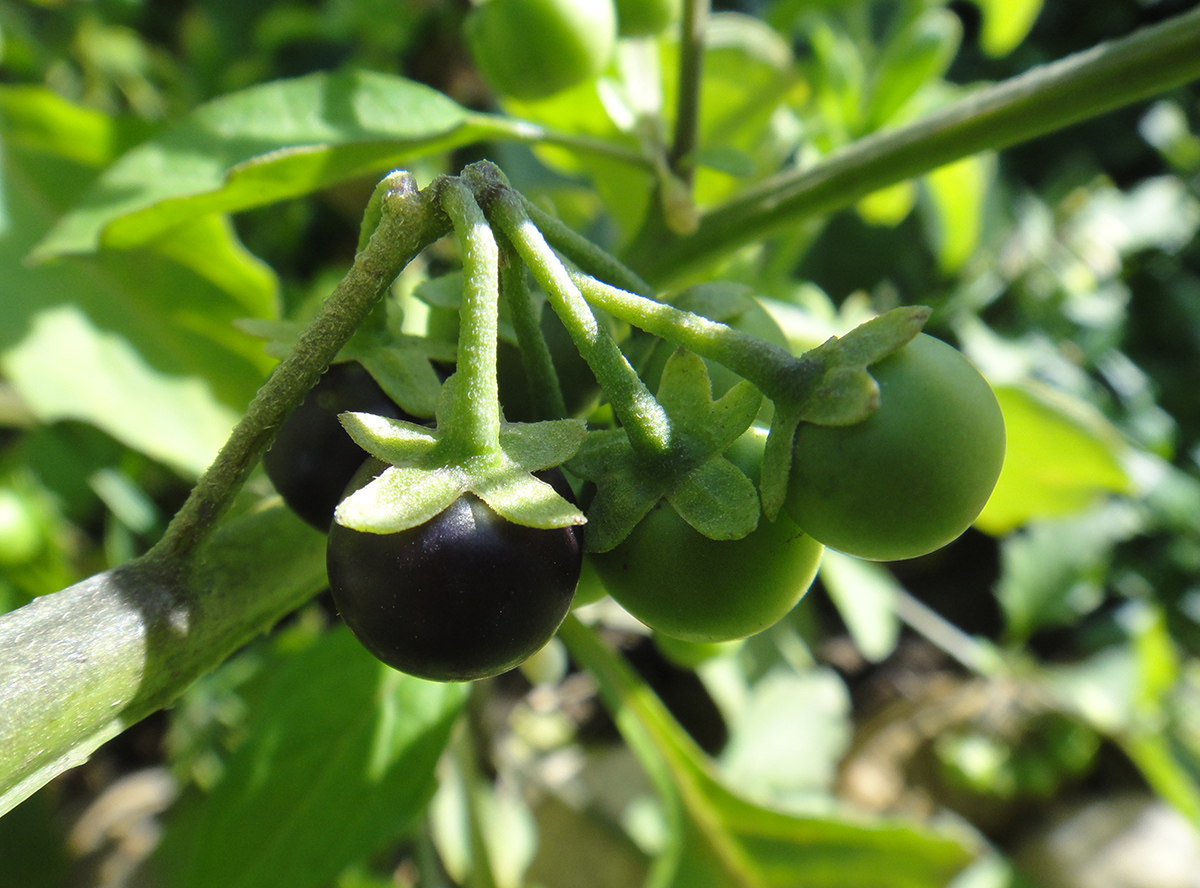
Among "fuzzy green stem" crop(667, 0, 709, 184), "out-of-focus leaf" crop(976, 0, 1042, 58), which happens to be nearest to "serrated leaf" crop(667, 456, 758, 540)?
"fuzzy green stem" crop(667, 0, 709, 184)

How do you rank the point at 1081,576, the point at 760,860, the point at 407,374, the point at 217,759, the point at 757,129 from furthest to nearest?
the point at 1081,576
the point at 217,759
the point at 757,129
the point at 760,860
the point at 407,374

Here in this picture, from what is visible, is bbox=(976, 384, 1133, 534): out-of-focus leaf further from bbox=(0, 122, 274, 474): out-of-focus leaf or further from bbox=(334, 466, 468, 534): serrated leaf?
bbox=(0, 122, 274, 474): out-of-focus leaf

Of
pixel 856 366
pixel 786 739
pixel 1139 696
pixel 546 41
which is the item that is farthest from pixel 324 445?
pixel 1139 696

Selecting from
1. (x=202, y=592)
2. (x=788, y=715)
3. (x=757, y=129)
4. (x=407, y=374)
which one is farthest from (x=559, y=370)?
(x=788, y=715)

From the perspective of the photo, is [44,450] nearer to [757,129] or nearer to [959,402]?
[757,129]

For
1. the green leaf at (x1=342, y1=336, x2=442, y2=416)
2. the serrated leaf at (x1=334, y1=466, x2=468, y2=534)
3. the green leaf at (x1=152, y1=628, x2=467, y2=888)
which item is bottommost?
the green leaf at (x1=152, y1=628, x2=467, y2=888)
